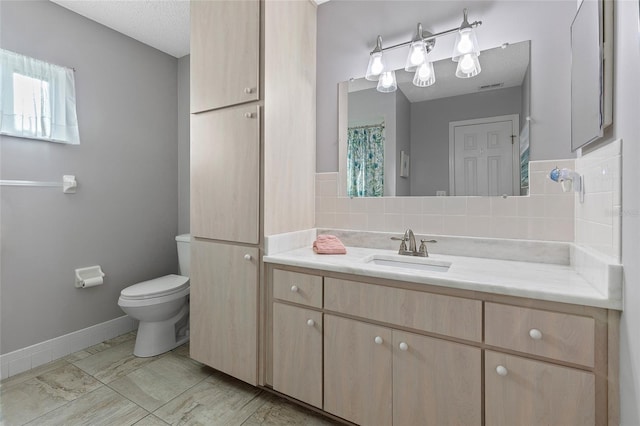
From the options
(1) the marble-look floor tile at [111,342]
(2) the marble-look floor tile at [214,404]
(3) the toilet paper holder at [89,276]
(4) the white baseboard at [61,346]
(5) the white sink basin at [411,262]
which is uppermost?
(5) the white sink basin at [411,262]

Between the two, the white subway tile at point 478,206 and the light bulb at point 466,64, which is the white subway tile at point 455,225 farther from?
the light bulb at point 466,64

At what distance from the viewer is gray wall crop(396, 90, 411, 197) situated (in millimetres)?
1794

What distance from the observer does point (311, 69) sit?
6.63 ft

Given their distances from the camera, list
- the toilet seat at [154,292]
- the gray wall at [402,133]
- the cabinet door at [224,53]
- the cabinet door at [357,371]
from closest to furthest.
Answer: the cabinet door at [357,371]
the cabinet door at [224,53]
the gray wall at [402,133]
the toilet seat at [154,292]

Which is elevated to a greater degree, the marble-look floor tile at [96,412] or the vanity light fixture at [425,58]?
the vanity light fixture at [425,58]

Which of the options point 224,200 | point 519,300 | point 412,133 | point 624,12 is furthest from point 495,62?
point 224,200

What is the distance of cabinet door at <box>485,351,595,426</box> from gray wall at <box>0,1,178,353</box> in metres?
2.69

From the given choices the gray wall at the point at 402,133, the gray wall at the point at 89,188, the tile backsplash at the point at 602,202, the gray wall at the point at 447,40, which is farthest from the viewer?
the gray wall at the point at 89,188

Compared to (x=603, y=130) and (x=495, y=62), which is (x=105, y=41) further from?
(x=603, y=130)

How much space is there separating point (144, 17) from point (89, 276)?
2024 millimetres

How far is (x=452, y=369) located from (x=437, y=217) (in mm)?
838

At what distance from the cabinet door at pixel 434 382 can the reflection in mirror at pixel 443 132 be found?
0.88m

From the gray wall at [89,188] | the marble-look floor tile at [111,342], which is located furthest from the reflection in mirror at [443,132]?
the marble-look floor tile at [111,342]

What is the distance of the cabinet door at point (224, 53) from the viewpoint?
64.1 inches
